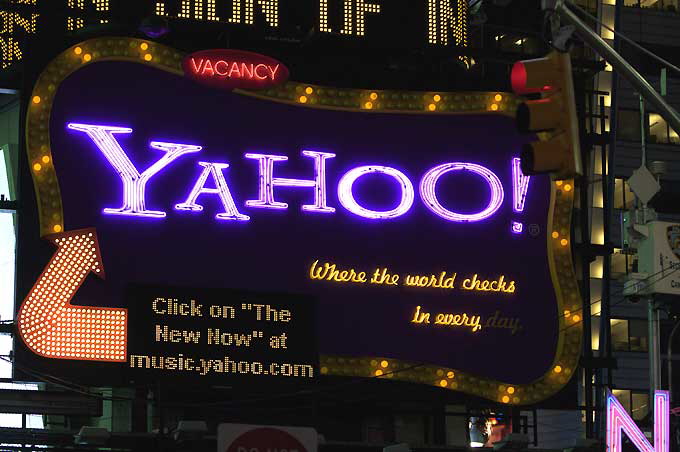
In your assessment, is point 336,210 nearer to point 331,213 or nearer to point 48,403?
point 331,213

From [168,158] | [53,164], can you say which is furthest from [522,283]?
[53,164]

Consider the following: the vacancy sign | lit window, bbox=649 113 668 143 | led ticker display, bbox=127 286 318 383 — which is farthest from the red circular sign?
lit window, bbox=649 113 668 143

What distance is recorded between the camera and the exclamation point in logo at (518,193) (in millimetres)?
26672

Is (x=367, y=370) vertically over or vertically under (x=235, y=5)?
under

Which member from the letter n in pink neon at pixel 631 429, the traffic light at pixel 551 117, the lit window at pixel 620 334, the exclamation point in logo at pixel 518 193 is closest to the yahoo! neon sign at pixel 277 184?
the exclamation point in logo at pixel 518 193

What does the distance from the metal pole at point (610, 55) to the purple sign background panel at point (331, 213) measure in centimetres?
1066

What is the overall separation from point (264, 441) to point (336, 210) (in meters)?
13.0

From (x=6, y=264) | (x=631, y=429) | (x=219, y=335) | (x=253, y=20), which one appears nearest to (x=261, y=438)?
(x=219, y=335)

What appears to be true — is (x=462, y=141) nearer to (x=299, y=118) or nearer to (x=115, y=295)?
(x=299, y=118)

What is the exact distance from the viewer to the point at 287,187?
2570 centimetres

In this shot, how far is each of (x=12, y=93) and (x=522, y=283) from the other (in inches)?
374

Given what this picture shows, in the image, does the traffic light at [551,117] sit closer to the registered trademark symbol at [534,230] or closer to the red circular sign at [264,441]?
the red circular sign at [264,441]

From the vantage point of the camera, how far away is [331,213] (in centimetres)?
2580

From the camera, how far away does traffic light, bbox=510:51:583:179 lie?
14.0 meters
